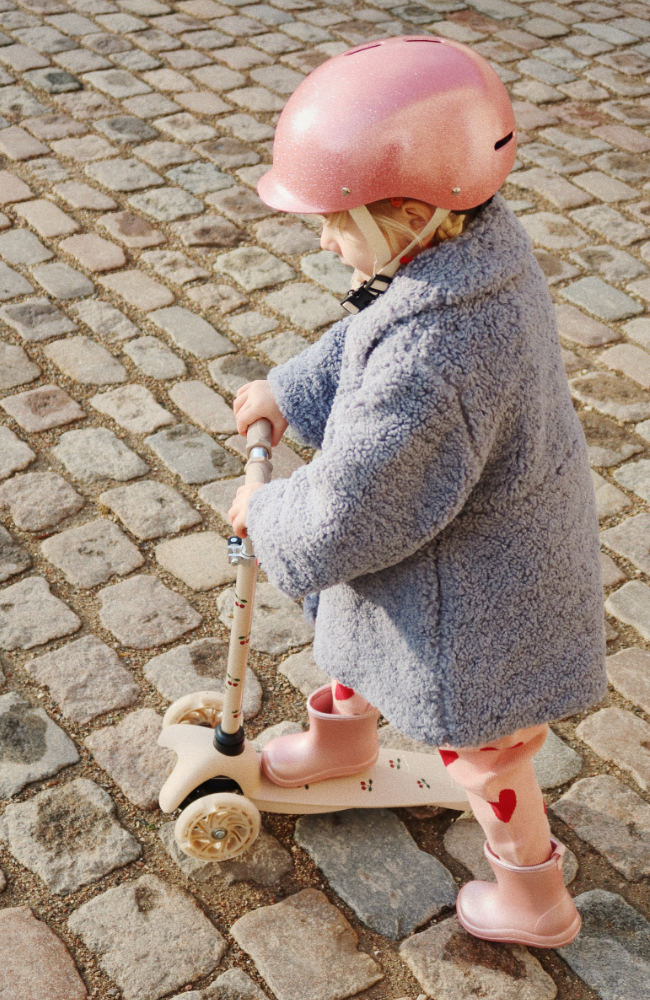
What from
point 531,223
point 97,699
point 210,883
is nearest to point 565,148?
point 531,223

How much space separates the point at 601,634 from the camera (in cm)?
218

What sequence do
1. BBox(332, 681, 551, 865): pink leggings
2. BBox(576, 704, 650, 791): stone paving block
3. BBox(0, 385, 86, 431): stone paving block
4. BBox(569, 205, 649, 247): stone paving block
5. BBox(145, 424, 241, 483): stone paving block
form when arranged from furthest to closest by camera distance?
1. BBox(569, 205, 649, 247): stone paving block
2. BBox(0, 385, 86, 431): stone paving block
3. BBox(145, 424, 241, 483): stone paving block
4. BBox(576, 704, 650, 791): stone paving block
5. BBox(332, 681, 551, 865): pink leggings

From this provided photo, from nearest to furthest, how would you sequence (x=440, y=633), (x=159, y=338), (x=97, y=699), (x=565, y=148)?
(x=440, y=633) → (x=97, y=699) → (x=159, y=338) → (x=565, y=148)

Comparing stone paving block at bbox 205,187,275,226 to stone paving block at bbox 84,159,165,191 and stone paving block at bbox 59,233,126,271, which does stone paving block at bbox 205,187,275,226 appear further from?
stone paving block at bbox 59,233,126,271

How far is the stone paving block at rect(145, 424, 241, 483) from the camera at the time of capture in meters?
3.58

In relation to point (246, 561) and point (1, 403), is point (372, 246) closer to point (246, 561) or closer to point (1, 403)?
point (246, 561)

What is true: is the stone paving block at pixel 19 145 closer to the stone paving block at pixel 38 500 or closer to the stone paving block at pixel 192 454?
the stone paving block at pixel 192 454

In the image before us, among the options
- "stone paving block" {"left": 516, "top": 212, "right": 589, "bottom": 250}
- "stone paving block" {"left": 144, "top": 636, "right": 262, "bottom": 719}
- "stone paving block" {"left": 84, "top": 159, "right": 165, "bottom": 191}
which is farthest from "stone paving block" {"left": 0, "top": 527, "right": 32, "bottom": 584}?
"stone paving block" {"left": 516, "top": 212, "right": 589, "bottom": 250}

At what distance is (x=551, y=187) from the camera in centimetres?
515

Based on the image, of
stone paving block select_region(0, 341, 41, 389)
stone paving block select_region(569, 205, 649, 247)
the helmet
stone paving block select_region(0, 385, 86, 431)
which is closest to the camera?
the helmet

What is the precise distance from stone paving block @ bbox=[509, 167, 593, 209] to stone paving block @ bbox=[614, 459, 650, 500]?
177 cm

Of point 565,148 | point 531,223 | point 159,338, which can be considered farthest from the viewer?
point 565,148

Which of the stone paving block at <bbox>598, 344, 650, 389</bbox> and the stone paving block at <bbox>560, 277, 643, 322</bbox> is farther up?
the stone paving block at <bbox>560, 277, 643, 322</bbox>

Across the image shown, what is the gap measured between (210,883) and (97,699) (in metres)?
0.61
